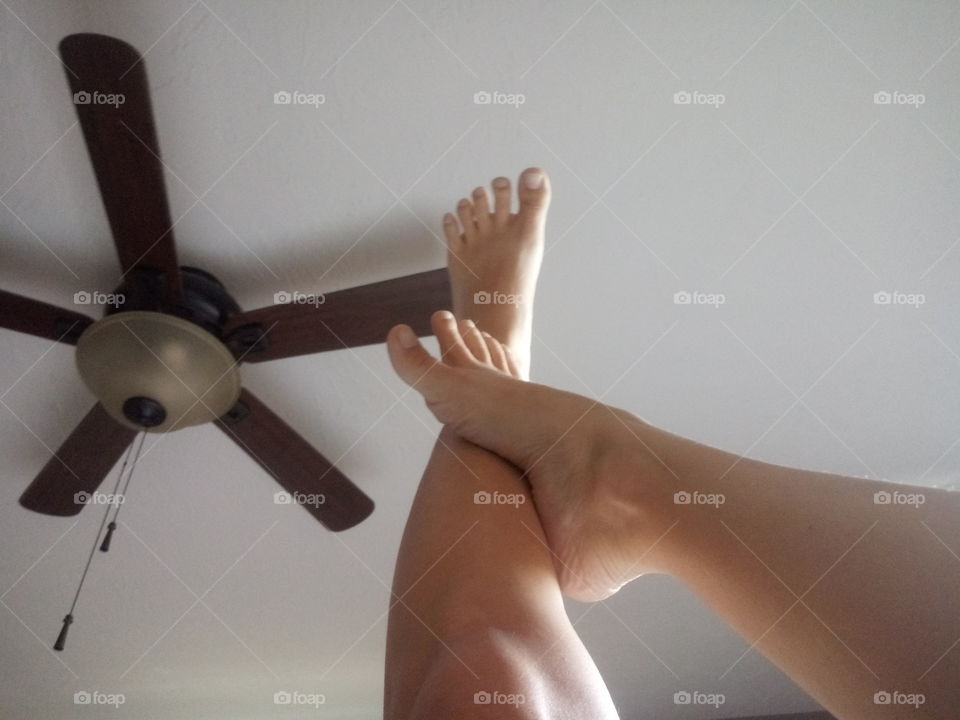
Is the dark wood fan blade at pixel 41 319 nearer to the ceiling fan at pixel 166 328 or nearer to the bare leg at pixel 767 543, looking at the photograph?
the ceiling fan at pixel 166 328

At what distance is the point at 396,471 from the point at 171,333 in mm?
847

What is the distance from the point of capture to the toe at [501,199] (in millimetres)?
1274

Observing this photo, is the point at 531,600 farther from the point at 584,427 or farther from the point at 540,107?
the point at 540,107

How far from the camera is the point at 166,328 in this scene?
113cm

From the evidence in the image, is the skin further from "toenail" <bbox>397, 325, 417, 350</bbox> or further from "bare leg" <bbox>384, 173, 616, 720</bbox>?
"toenail" <bbox>397, 325, 417, 350</bbox>

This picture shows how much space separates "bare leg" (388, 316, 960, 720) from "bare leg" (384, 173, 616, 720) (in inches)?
3.0

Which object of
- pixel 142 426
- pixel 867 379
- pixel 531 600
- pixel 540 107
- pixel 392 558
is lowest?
pixel 531 600

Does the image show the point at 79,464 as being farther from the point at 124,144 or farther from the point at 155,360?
the point at 124,144

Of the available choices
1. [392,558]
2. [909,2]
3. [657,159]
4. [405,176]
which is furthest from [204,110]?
[392,558]

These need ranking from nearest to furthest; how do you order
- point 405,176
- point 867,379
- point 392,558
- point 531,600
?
point 531,600
point 405,176
point 867,379
point 392,558

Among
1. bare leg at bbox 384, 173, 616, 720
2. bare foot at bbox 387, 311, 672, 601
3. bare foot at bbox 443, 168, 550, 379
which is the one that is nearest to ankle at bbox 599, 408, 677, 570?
bare foot at bbox 387, 311, 672, 601

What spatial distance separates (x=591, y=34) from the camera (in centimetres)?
117

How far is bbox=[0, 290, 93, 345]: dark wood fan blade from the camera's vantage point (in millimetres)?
1178

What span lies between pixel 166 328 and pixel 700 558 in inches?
35.5
